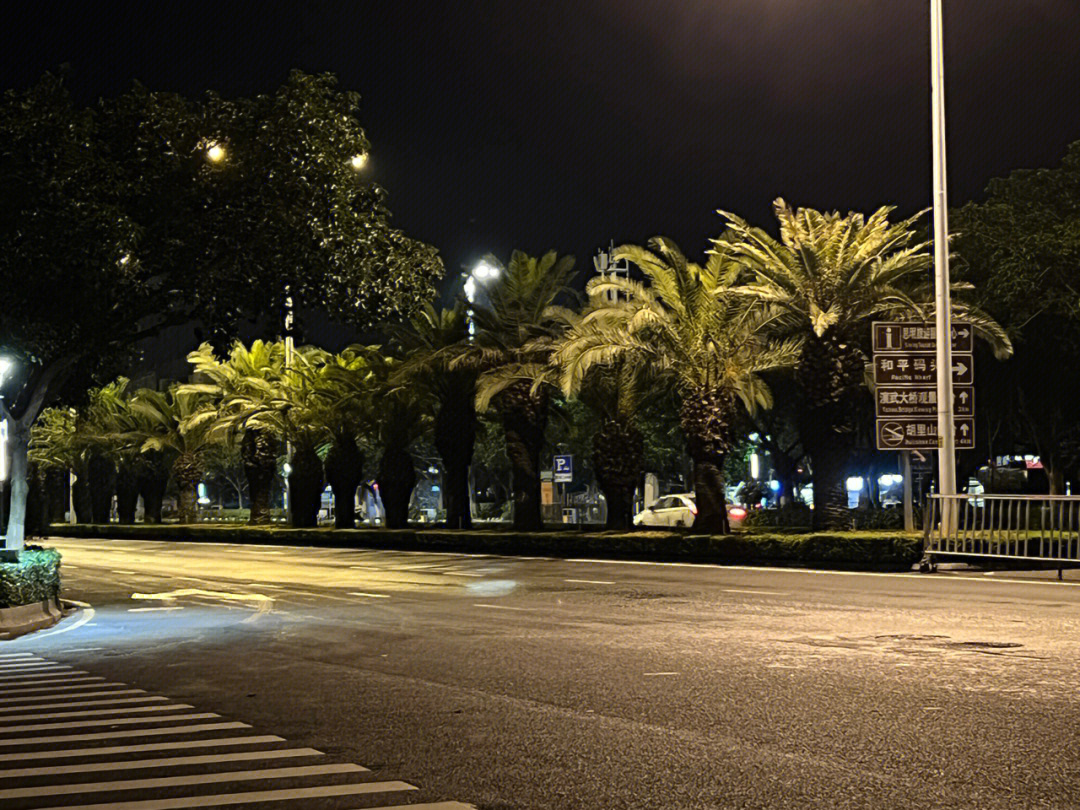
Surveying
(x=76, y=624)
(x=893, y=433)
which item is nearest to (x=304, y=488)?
(x=893, y=433)

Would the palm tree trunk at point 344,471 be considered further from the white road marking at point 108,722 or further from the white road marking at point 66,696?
the white road marking at point 108,722

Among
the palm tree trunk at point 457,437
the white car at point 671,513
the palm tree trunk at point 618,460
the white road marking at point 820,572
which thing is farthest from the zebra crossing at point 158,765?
the white car at point 671,513

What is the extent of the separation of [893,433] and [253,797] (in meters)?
19.9

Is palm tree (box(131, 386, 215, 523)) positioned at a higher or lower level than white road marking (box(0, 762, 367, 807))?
higher

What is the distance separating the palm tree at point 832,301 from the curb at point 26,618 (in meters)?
16.5

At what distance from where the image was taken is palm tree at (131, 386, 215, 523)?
63.5m

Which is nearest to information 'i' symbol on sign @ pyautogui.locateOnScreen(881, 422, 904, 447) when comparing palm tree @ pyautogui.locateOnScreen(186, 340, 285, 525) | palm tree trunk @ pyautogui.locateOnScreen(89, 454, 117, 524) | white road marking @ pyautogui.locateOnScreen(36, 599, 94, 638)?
white road marking @ pyautogui.locateOnScreen(36, 599, 94, 638)

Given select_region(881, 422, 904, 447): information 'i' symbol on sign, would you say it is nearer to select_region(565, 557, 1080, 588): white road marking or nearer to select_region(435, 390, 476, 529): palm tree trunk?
select_region(565, 557, 1080, 588): white road marking

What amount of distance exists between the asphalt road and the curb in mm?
440

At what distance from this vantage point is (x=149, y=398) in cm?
6712

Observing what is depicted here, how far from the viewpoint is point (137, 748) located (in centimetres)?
837

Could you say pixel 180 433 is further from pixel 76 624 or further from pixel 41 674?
pixel 41 674

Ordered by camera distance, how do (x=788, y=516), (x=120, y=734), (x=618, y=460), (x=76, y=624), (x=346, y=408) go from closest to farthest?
1. (x=120, y=734)
2. (x=76, y=624)
3. (x=618, y=460)
4. (x=788, y=516)
5. (x=346, y=408)

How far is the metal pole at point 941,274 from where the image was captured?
24.0 metres
